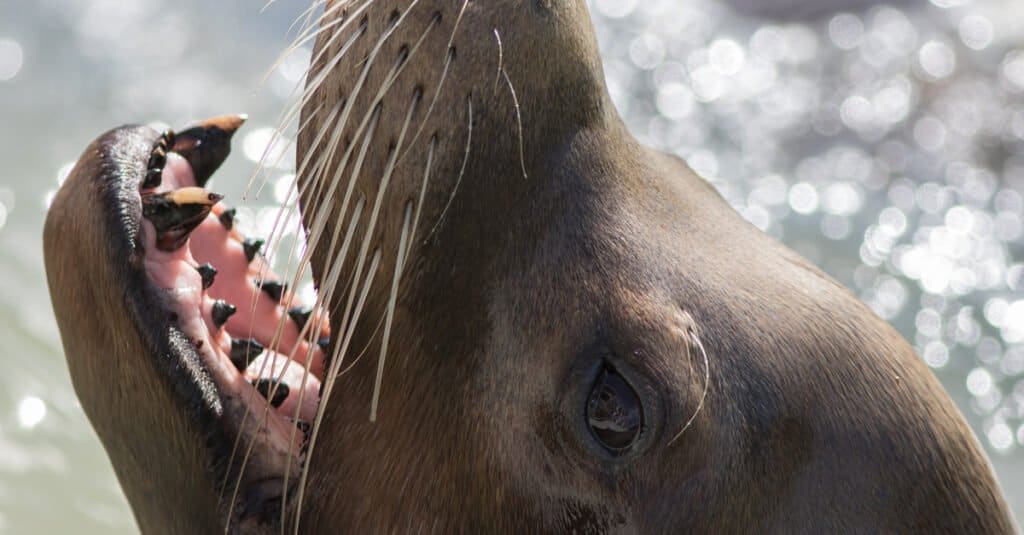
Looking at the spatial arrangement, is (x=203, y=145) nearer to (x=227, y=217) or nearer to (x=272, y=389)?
(x=227, y=217)

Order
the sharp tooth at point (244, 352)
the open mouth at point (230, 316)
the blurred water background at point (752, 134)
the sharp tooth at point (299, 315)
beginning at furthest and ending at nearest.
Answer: the blurred water background at point (752, 134)
the sharp tooth at point (299, 315)
the sharp tooth at point (244, 352)
the open mouth at point (230, 316)

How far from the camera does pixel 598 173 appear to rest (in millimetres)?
2316

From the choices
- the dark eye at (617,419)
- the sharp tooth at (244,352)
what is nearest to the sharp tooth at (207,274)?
the sharp tooth at (244,352)

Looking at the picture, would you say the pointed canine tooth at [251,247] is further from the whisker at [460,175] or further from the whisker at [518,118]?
the whisker at [518,118]

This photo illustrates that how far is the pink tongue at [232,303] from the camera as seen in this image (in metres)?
2.28

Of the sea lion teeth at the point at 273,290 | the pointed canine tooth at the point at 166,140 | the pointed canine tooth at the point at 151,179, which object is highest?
the pointed canine tooth at the point at 166,140

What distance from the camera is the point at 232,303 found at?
2.67 metres

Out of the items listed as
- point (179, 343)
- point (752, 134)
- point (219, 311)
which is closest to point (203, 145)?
point (219, 311)

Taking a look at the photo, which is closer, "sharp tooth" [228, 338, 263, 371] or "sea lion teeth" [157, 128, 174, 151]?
"sharp tooth" [228, 338, 263, 371]

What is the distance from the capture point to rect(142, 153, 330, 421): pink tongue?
228cm

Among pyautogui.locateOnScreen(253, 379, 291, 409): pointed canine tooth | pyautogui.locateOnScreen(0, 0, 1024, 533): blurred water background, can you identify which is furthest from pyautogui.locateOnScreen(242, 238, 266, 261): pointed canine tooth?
pyautogui.locateOnScreen(0, 0, 1024, 533): blurred water background

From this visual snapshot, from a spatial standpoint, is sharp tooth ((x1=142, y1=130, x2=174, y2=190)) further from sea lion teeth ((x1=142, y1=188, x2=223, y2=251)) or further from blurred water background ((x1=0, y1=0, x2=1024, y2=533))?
blurred water background ((x1=0, y1=0, x2=1024, y2=533))

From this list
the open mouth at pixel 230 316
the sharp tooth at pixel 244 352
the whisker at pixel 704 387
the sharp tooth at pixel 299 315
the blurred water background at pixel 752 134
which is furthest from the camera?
the blurred water background at pixel 752 134

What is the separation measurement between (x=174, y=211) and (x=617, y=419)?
0.90m
